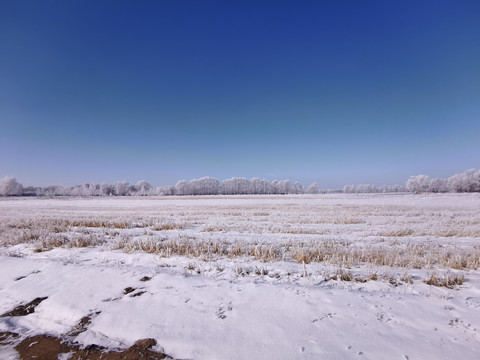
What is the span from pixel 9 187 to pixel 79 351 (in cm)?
16016

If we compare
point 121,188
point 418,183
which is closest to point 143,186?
point 121,188

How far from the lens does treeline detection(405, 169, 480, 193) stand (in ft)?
300

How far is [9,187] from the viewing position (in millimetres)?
113125

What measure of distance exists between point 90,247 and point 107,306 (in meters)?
5.66

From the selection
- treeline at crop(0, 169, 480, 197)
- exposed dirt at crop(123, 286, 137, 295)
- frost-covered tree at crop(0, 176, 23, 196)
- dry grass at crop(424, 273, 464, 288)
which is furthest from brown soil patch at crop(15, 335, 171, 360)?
frost-covered tree at crop(0, 176, 23, 196)

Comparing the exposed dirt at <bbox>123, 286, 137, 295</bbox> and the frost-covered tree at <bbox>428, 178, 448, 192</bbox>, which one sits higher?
the frost-covered tree at <bbox>428, 178, 448, 192</bbox>

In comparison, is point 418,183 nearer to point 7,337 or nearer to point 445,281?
point 445,281

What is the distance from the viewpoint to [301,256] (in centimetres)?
675

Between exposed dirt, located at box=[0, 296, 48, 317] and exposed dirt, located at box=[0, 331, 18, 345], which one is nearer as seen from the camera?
exposed dirt, located at box=[0, 331, 18, 345]

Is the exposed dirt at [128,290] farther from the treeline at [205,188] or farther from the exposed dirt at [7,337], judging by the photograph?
the treeline at [205,188]

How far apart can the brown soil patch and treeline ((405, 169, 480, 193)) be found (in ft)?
427

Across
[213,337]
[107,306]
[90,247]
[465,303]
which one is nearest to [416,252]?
[465,303]

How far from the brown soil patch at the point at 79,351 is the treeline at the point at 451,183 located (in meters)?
130

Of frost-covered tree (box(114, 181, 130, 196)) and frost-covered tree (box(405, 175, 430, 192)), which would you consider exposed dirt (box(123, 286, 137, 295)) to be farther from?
frost-covered tree (box(114, 181, 130, 196))
